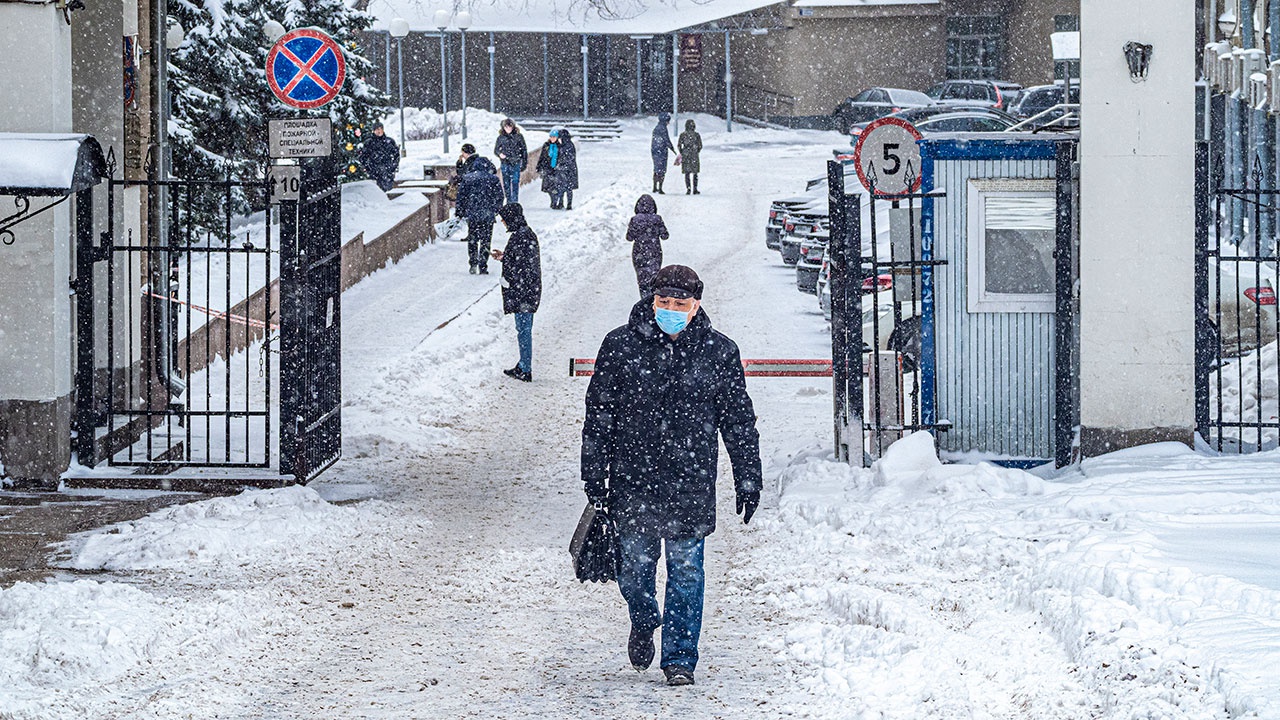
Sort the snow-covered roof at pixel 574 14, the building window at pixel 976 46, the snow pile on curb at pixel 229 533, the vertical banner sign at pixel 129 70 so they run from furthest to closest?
the building window at pixel 976 46 < the snow-covered roof at pixel 574 14 < the vertical banner sign at pixel 129 70 < the snow pile on curb at pixel 229 533

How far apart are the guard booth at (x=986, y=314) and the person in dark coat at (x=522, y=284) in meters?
5.05

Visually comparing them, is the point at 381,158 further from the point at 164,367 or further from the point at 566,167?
the point at 164,367

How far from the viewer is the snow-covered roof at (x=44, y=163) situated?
1069 centimetres

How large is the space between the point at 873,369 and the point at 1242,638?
17.8 ft

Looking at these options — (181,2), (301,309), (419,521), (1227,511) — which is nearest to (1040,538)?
(1227,511)

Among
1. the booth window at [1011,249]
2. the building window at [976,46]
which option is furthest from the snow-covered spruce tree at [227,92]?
the building window at [976,46]

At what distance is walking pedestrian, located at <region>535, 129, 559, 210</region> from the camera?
3188 centimetres

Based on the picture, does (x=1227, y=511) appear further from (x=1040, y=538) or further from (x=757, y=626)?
(x=757, y=626)

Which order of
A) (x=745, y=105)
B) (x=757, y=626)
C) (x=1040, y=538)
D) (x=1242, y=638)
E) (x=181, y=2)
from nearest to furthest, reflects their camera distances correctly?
(x=1242, y=638)
(x=757, y=626)
(x=1040, y=538)
(x=181, y=2)
(x=745, y=105)

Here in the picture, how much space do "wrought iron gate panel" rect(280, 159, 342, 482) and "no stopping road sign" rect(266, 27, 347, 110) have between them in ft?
13.6

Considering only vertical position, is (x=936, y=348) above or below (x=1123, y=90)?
below

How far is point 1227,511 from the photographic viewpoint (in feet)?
30.5

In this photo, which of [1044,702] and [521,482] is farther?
[521,482]

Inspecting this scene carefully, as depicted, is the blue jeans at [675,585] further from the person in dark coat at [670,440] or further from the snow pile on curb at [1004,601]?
the snow pile on curb at [1004,601]
